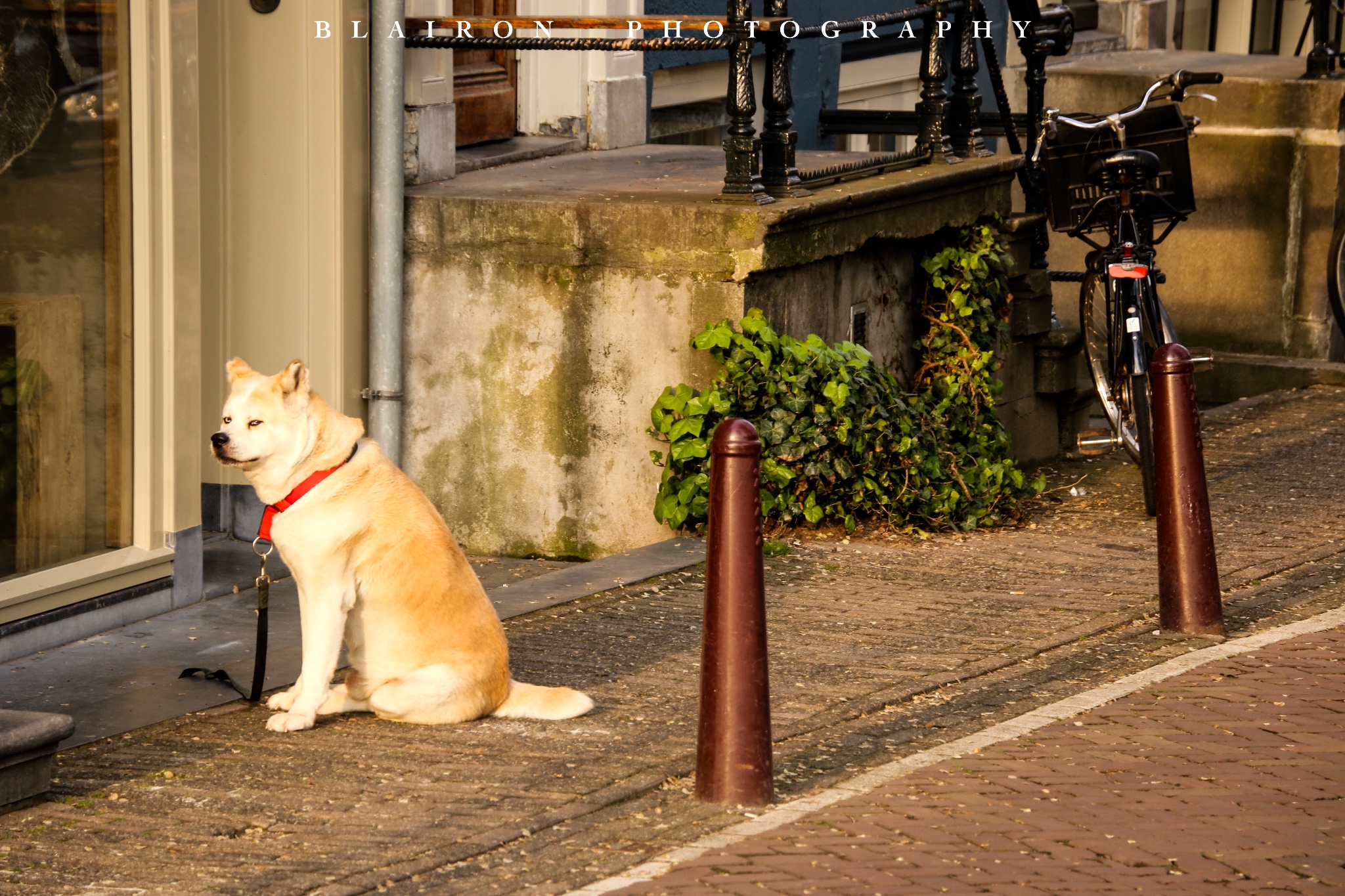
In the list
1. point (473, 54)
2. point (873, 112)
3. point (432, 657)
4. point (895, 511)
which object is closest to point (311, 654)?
point (432, 657)

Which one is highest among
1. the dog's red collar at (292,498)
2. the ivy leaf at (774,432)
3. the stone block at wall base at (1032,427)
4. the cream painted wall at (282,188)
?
the cream painted wall at (282,188)

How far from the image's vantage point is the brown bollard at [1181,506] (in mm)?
6504

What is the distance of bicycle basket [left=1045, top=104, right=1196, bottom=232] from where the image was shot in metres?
9.50

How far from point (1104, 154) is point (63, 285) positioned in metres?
5.11

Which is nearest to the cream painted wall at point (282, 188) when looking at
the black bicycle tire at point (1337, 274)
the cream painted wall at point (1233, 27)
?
the black bicycle tire at point (1337, 274)

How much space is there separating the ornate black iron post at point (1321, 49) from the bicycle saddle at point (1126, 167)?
4.57 meters

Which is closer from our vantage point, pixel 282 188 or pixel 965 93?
pixel 282 188

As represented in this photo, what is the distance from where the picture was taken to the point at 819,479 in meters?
8.04

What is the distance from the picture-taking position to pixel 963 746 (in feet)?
18.1

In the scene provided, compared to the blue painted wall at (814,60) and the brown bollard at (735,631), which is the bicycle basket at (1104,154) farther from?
the brown bollard at (735,631)

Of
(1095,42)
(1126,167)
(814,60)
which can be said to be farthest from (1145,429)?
(1095,42)

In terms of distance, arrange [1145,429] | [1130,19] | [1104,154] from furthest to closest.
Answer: [1130,19], [1104,154], [1145,429]

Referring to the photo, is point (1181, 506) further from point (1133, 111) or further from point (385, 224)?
point (1133, 111)

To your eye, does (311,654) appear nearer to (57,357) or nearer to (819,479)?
(57,357)
